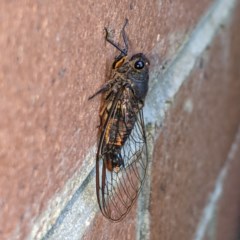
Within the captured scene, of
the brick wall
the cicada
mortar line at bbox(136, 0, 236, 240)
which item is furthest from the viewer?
mortar line at bbox(136, 0, 236, 240)

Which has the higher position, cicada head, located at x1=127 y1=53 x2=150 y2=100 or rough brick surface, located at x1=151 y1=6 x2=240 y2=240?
cicada head, located at x1=127 y1=53 x2=150 y2=100

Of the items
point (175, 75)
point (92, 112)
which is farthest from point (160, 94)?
point (92, 112)

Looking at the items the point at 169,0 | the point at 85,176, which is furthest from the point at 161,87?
the point at 85,176

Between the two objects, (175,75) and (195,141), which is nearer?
(175,75)

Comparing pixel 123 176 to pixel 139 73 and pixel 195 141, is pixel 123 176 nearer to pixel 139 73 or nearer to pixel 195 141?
pixel 139 73

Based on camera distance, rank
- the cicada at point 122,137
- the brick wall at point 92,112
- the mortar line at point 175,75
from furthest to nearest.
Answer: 1. the mortar line at point 175,75
2. the cicada at point 122,137
3. the brick wall at point 92,112

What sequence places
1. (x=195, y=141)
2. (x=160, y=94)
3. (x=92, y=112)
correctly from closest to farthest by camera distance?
(x=92, y=112)
(x=160, y=94)
(x=195, y=141)

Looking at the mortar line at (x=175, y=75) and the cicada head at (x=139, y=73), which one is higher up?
the cicada head at (x=139, y=73)
